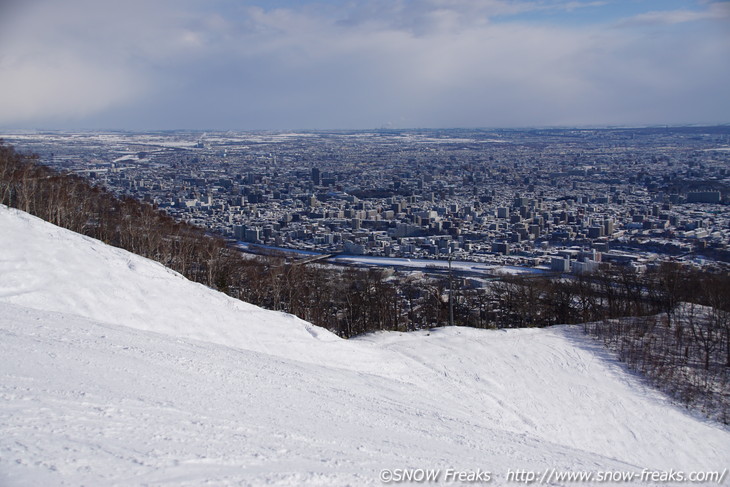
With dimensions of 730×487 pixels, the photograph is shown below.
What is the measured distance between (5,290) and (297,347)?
14.2 ft

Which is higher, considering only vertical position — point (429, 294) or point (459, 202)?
point (459, 202)

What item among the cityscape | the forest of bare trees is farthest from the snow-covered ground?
the cityscape

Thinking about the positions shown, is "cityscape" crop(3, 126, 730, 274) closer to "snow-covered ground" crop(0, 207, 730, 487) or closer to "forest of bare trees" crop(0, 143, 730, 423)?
"forest of bare trees" crop(0, 143, 730, 423)

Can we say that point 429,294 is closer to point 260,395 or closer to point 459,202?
point 260,395

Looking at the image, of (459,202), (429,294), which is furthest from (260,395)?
(459,202)

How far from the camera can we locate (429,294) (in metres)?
16.4

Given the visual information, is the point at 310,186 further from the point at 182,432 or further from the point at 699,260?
the point at 182,432

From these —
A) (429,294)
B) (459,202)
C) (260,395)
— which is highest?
(260,395)

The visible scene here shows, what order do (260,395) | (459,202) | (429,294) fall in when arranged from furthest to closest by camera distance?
(459,202) < (429,294) < (260,395)

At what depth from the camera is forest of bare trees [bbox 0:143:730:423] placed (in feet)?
42.7

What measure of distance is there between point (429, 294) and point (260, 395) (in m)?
10.3

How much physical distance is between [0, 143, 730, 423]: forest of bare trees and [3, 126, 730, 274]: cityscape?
4082 mm

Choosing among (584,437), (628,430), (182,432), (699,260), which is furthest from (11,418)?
(699,260)

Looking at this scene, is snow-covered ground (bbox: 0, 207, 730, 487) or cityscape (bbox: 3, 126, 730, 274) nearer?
snow-covered ground (bbox: 0, 207, 730, 487)
